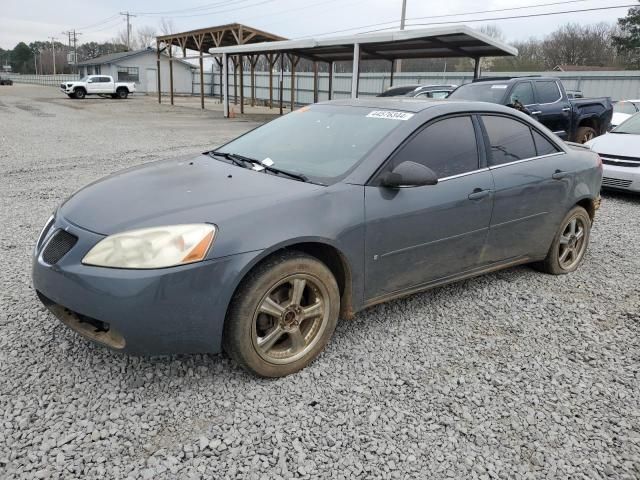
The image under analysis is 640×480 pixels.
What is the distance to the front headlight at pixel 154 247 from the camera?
2.44 meters

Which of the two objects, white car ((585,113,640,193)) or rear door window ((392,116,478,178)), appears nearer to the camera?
rear door window ((392,116,478,178))

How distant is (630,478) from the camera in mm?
2230

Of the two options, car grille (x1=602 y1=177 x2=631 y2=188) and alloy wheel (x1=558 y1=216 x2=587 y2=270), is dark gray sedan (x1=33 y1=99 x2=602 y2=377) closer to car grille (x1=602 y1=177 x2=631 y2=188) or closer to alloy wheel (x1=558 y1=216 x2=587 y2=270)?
alloy wheel (x1=558 y1=216 x2=587 y2=270)

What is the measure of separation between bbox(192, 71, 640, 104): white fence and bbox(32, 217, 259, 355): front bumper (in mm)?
17250

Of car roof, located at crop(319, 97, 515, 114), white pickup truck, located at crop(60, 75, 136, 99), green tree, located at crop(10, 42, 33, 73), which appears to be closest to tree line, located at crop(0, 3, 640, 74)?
white pickup truck, located at crop(60, 75, 136, 99)

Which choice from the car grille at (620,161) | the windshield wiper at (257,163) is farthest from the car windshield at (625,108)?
the windshield wiper at (257,163)

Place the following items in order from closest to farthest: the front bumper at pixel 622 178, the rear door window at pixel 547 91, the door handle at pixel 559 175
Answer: the door handle at pixel 559 175 → the front bumper at pixel 622 178 → the rear door window at pixel 547 91

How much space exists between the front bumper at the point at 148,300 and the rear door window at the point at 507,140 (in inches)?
86.2

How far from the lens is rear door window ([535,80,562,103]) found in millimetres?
10422

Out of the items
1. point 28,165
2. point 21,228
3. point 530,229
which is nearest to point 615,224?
point 530,229

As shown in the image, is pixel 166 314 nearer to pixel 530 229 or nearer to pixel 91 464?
pixel 91 464

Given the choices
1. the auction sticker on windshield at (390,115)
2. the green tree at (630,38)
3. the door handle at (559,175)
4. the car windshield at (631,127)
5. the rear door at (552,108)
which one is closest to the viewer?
the auction sticker on windshield at (390,115)

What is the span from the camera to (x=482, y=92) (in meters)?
10.2

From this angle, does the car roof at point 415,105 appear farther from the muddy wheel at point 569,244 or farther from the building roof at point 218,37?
the building roof at point 218,37
